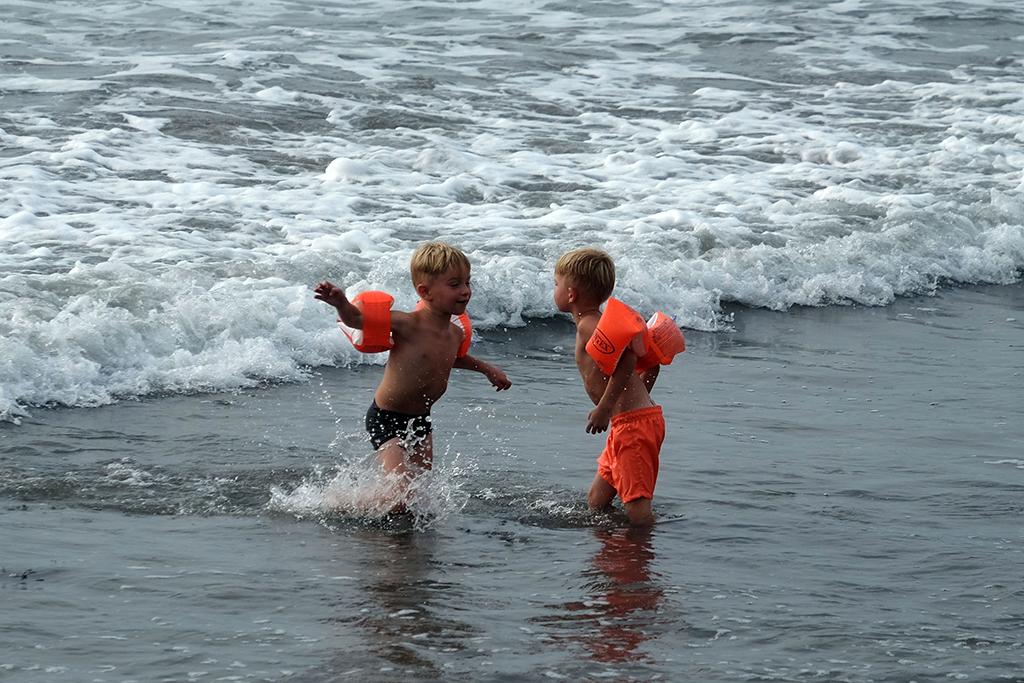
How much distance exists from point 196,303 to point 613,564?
4249 mm

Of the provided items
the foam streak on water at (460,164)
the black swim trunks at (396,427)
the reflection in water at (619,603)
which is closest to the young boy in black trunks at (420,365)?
the black swim trunks at (396,427)

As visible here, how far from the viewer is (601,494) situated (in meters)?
5.14

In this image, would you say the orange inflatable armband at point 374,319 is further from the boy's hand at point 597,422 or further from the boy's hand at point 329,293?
the boy's hand at point 597,422

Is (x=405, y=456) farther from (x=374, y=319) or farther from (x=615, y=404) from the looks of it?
(x=615, y=404)

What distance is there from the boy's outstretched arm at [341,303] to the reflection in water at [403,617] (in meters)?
0.90

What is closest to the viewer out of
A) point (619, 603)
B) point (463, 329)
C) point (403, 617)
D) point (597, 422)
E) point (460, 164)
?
point (403, 617)

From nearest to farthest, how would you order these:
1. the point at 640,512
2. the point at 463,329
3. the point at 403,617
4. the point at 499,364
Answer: the point at 403,617 < the point at 640,512 < the point at 463,329 < the point at 499,364

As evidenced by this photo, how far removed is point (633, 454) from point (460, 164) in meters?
8.47

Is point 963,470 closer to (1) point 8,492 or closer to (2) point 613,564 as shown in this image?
(2) point 613,564

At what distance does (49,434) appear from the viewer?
586cm

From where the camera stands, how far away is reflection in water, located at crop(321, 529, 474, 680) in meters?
3.45

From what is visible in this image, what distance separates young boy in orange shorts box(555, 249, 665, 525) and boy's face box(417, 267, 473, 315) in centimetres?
42

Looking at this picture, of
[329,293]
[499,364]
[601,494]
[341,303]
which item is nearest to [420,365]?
[341,303]

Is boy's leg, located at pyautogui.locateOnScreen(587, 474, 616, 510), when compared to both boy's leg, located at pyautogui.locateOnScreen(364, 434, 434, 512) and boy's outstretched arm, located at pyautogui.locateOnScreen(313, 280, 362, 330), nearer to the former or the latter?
boy's leg, located at pyautogui.locateOnScreen(364, 434, 434, 512)
